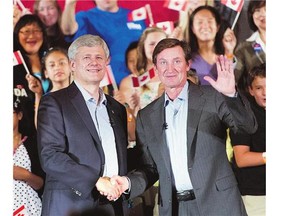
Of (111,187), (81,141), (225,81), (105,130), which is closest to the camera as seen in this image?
(225,81)

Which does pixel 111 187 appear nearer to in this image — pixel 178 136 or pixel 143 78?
pixel 178 136

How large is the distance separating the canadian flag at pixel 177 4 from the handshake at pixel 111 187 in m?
1.39

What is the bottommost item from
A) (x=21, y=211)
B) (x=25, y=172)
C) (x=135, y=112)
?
(x=21, y=211)

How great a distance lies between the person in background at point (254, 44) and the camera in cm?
380

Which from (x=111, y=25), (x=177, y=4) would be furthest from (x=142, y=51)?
(x=177, y=4)

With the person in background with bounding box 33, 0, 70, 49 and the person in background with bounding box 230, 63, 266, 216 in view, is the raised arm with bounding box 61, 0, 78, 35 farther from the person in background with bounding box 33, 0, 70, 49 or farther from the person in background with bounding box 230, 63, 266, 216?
the person in background with bounding box 230, 63, 266, 216

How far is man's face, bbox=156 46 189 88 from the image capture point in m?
3.31

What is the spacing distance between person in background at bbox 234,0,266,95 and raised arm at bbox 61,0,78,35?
125cm

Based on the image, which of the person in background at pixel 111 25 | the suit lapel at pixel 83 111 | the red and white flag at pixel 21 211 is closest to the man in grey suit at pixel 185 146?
the suit lapel at pixel 83 111

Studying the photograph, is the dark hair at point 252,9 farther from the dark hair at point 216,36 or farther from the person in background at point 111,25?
the person in background at point 111,25

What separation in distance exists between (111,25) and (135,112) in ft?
2.24

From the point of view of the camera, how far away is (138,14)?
3.81m
